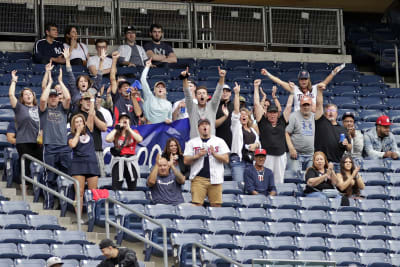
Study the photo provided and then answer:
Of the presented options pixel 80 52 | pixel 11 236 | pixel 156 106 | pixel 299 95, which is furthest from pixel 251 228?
pixel 80 52

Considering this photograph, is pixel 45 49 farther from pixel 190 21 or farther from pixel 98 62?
pixel 190 21

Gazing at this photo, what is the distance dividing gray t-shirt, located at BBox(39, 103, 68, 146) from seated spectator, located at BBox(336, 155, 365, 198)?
4.09 meters

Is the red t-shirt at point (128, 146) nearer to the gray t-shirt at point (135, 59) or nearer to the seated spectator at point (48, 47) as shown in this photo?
the seated spectator at point (48, 47)

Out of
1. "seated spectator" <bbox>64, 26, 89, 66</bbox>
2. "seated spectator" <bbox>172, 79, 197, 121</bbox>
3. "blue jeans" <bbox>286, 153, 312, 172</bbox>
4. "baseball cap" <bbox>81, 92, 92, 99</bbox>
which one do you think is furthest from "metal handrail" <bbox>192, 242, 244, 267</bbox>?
"seated spectator" <bbox>64, 26, 89, 66</bbox>

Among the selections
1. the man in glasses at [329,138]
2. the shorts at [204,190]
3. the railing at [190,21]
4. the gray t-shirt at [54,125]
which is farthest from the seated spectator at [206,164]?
the railing at [190,21]

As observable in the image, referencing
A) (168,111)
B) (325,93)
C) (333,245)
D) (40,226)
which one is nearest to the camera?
(40,226)

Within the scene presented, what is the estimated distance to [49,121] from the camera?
16.8m

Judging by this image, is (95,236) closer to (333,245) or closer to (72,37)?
(333,245)

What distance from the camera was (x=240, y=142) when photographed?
58.9ft

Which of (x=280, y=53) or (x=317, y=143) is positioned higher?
(x=280, y=53)

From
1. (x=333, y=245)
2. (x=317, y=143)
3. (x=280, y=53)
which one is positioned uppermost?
(x=280, y=53)

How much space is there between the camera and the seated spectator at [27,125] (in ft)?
55.1

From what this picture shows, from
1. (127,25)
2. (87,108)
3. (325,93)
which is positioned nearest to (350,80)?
(325,93)

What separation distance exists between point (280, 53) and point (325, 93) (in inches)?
88.4
